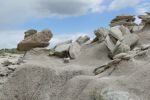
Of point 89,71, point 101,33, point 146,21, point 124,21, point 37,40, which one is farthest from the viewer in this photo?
point 37,40

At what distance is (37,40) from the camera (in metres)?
15.5

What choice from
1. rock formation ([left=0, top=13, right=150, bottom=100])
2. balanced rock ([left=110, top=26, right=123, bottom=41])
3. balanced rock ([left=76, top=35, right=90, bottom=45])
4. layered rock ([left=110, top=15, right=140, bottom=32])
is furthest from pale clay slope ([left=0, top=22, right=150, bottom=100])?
layered rock ([left=110, top=15, right=140, bottom=32])

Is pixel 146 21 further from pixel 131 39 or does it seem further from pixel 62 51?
pixel 62 51

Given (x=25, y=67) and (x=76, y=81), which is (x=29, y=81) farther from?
(x=76, y=81)

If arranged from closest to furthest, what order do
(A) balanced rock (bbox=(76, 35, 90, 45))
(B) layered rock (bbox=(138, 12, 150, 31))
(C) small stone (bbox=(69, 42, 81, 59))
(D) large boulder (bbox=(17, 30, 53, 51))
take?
1. (C) small stone (bbox=(69, 42, 81, 59))
2. (B) layered rock (bbox=(138, 12, 150, 31))
3. (A) balanced rock (bbox=(76, 35, 90, 45))
4. (D) large boulder (bbox=(17, 30, 53, 51))

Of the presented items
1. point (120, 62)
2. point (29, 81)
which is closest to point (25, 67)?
point (29, 81)

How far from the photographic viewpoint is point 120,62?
33.8 feet

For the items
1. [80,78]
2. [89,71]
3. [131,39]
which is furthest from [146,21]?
[80,78]

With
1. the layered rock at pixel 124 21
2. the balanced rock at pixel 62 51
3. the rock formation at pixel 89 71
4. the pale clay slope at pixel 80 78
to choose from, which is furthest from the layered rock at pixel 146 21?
the balanced rock at pixel 62 51

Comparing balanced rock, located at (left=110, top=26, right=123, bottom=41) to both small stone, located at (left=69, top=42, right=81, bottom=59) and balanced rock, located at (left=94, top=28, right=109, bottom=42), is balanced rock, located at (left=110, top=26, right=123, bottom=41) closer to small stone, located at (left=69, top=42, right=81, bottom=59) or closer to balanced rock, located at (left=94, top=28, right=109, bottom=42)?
balanced rock, located at (left=94, top=28, right=109, bottom=42)

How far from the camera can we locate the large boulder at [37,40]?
15.1m

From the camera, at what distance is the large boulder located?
1514cm

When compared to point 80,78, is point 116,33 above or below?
above

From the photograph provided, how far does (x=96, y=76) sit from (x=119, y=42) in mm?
1951
